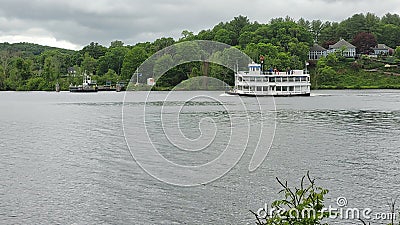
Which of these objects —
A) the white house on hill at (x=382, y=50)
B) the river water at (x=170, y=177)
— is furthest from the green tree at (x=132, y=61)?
the river water at (x=170, y=177)

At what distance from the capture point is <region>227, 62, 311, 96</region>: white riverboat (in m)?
102

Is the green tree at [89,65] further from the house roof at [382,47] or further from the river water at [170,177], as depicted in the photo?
the river water at [170,177]

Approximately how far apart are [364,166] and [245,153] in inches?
283

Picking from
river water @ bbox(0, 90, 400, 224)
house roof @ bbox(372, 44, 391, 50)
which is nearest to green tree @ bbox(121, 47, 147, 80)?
house roof @ bbox(372, 44, 391, 50)

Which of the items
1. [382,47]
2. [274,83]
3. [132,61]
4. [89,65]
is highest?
[382,47]

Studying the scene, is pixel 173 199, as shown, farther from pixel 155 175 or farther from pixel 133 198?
pixel 155 175

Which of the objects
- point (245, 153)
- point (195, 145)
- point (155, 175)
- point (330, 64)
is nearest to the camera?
point (155, 175)

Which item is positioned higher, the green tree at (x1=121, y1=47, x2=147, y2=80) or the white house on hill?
the white house on hill

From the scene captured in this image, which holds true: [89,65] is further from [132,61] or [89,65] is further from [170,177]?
[170,177]

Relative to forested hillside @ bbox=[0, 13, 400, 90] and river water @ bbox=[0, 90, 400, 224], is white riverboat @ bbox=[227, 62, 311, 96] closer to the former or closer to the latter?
forested hillside @ bbox=[0, 13, 400, 90]

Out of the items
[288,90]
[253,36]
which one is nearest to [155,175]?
[288,90]

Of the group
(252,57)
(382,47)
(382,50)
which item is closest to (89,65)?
(252,57)

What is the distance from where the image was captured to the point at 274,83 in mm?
102375

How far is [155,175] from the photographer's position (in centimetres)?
2406
